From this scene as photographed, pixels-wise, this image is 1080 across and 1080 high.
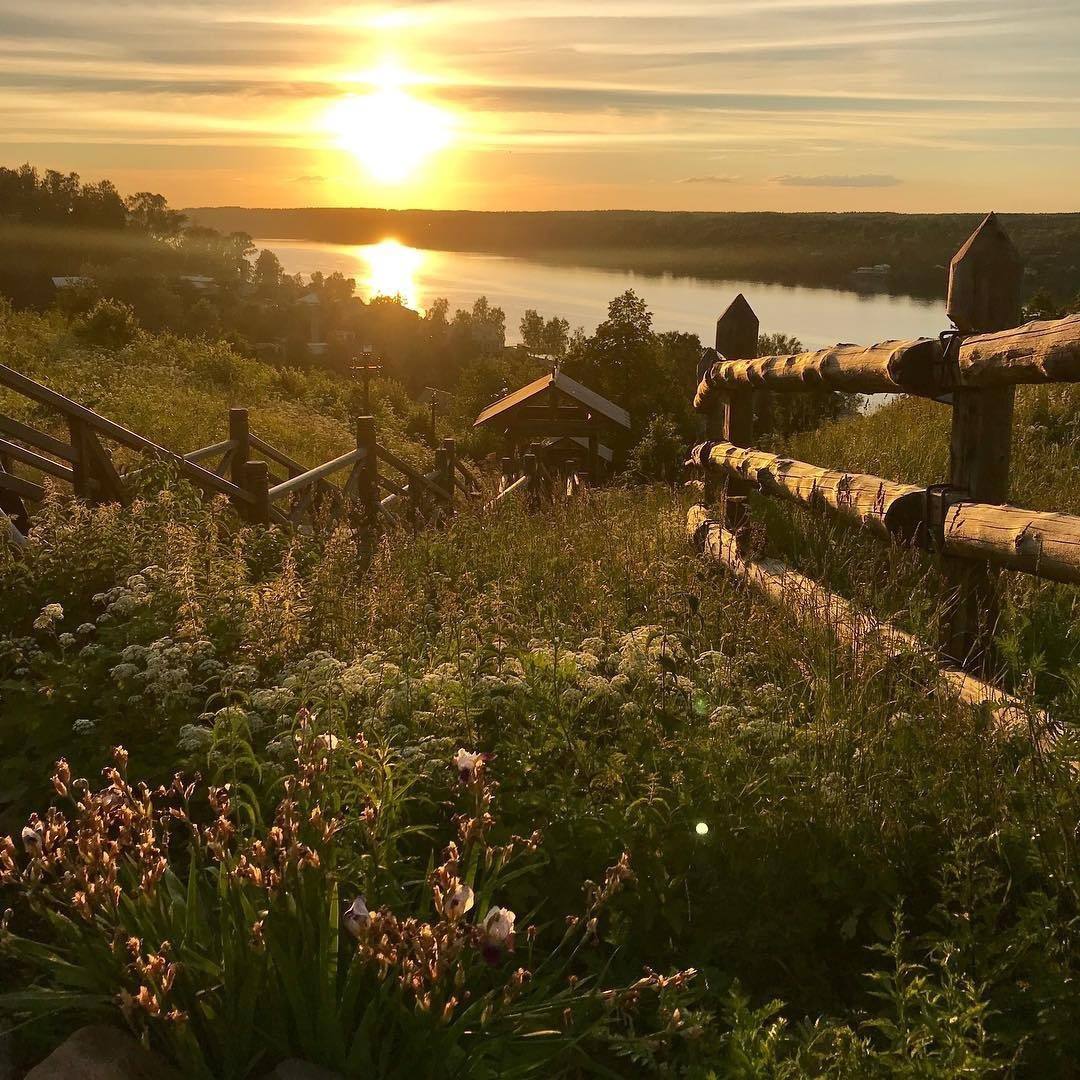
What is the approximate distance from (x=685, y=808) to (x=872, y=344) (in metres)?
3.24

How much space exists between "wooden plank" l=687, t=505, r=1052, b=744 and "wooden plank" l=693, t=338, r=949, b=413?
1051 mm

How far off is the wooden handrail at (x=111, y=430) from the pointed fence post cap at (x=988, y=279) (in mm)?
6077

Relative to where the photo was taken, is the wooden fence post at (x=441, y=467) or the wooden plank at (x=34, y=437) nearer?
the wooden plank at (x=34, y=437)

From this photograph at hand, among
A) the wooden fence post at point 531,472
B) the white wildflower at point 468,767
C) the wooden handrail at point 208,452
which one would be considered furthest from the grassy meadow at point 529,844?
the wooden fence post at point 531,472

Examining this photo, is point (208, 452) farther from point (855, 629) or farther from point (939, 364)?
point (855, 629)

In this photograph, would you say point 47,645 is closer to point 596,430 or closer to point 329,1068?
point 329,1068

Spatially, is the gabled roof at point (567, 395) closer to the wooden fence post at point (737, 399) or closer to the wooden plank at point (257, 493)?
the wooden plank at point (257, 493)

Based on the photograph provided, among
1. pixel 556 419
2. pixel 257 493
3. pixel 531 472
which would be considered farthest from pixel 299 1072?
pixel 556 419

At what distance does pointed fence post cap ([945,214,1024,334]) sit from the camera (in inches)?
177

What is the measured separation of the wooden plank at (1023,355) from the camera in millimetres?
3686

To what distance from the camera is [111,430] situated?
816 cm

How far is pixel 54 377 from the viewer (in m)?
21.8

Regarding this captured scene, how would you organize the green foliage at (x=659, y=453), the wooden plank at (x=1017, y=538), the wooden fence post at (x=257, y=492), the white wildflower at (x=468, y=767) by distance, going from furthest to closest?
the green foliage at (x=659, y=453) < the wooden fence post at (x=257, y=492) < the wooden plank at (x=1017, y=538) < the white wildflower at (x=468, y=767)

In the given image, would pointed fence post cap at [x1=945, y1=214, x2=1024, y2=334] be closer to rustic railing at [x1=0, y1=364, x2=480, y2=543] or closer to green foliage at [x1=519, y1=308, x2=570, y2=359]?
rustic railing at [x1=0, y1=364, x2=480, y2=543]
